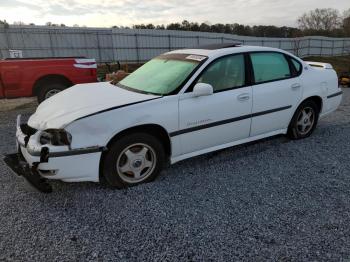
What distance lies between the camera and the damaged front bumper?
3.11 meters

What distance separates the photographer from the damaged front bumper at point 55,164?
3.11 m

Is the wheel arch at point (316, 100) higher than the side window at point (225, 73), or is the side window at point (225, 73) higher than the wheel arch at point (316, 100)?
the side window at point (225, 73)

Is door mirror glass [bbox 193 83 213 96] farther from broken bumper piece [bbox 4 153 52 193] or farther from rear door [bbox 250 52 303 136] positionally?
broken bumper piece [bbox 4 153 52 193]

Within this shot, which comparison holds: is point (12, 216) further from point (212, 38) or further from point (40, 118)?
point (212, 38)

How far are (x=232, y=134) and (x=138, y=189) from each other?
4.79 feet

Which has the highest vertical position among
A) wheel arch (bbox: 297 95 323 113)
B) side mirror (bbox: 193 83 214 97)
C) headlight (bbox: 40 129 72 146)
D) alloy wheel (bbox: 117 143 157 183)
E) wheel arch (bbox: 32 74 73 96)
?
side mirror (bbox: 193 83 214 97)

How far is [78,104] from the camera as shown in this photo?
356 centimetres

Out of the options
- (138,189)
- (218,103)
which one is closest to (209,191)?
(138,189)

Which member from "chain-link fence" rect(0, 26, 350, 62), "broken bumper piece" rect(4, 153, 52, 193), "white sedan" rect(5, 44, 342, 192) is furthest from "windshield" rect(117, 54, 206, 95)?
"chain-link fence" rect(0, 26, 350, 62)

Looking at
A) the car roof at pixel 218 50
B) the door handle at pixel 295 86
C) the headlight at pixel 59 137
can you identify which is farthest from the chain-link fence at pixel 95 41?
the door handle at pixel 295 86

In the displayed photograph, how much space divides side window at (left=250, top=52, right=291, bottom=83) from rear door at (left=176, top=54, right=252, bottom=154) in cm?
23

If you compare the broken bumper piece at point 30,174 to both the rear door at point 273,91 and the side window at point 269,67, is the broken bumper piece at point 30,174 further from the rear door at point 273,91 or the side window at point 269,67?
the side window at point 269,67

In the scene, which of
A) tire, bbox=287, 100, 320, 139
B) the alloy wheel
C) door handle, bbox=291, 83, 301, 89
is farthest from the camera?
tire, bbox=287, 100, 320, 139

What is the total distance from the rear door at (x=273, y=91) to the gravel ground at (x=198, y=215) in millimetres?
553
